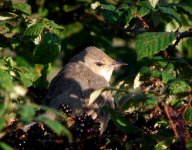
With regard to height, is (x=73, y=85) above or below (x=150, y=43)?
below

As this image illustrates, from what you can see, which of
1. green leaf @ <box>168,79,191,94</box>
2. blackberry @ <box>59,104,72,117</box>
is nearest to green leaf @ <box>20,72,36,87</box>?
blackberry @ <box>59,104,72,117</box>

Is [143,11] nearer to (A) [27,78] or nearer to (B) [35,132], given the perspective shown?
(A) [27,78]

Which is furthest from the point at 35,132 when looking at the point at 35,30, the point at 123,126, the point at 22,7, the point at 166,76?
the point at 22,7

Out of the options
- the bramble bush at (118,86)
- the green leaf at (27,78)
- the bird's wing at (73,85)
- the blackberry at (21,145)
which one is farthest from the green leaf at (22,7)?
the blackberry at (21,145)

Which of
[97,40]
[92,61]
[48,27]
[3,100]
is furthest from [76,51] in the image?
[3,100]

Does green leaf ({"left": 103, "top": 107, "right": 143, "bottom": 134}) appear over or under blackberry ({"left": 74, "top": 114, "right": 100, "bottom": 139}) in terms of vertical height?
over

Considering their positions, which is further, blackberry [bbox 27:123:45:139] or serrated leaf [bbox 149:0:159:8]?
serrated leaf [bbox 149:0:159:8]

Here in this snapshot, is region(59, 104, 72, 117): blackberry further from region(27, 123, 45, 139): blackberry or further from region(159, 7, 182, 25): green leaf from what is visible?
region(159, 7, 182, 25): green leaf

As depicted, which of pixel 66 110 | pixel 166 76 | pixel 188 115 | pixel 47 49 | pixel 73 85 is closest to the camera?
pixel 66 110
